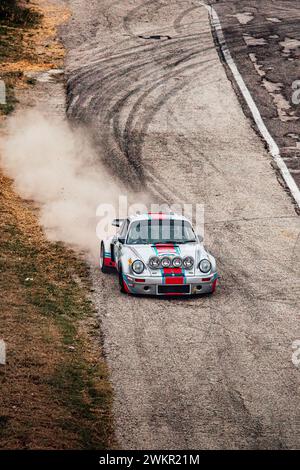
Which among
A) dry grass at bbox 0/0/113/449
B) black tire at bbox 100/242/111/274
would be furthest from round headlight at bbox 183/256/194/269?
black tire at bbox 100/242/111/274

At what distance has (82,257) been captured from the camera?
22781 millimetres

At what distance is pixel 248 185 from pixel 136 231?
357 inches

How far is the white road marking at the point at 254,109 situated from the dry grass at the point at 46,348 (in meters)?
8.74

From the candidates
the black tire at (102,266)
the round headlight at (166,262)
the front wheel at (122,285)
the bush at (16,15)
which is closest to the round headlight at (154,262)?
the round headlight at (166,262)

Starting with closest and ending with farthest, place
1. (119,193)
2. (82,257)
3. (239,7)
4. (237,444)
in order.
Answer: (237,444), (82,257), (119,193), (239,7)

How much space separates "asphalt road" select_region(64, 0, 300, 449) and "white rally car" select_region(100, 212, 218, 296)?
0.37m

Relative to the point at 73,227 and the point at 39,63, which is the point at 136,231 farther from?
the point at 39,63

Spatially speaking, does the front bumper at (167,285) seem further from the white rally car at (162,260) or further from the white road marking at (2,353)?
the white road marking at (2,353)

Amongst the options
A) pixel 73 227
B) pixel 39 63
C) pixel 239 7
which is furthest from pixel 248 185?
pixel 239 7

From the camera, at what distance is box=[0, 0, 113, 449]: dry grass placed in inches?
555

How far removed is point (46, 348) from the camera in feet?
56.1

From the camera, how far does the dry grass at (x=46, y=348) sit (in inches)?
555

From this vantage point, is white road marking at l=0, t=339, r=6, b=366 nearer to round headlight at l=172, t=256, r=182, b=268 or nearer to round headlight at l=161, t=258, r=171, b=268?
round headlight at l=161, t=258, r=171, b=268

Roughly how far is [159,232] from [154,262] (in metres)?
1.40
